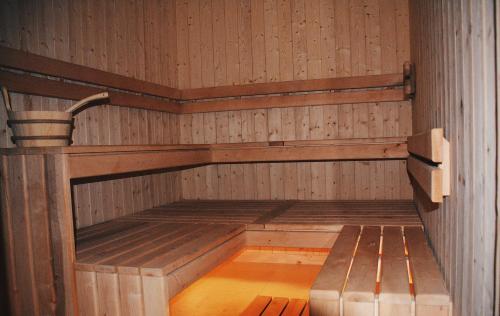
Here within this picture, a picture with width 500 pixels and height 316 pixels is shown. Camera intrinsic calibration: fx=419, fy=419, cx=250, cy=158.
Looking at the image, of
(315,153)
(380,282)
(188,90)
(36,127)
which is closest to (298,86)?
(315,153)

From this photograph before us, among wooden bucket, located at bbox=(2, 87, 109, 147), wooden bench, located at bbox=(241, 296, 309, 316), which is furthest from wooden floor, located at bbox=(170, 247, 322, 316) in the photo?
wooden bucket, located at bbox=(2, 87, 109, 147)

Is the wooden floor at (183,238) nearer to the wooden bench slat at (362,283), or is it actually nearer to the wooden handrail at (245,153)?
the wooden handrail at (245,153)

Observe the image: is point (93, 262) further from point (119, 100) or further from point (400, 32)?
point (400, 32)

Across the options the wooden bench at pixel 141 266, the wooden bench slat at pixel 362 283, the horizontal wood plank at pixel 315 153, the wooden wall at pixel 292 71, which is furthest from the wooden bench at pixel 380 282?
the wooden wall at pixel 292 71

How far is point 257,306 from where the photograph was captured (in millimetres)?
3174

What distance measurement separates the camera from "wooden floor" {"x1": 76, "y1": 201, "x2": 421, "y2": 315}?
7.45 ft

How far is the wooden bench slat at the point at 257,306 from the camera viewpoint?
3038mm

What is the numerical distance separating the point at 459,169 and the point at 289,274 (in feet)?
8.38

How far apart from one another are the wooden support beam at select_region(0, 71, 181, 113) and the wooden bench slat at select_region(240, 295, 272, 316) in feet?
7.13

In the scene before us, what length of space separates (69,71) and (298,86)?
239 cm

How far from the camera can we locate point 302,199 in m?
4.80

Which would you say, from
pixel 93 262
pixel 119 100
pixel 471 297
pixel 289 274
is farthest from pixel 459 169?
pixel 119 100

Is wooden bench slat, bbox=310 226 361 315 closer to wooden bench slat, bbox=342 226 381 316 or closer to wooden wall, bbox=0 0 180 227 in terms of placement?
wooden bench slat, bbox=342 226 381 316

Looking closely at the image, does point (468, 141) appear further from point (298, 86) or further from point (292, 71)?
point (292, 71)
